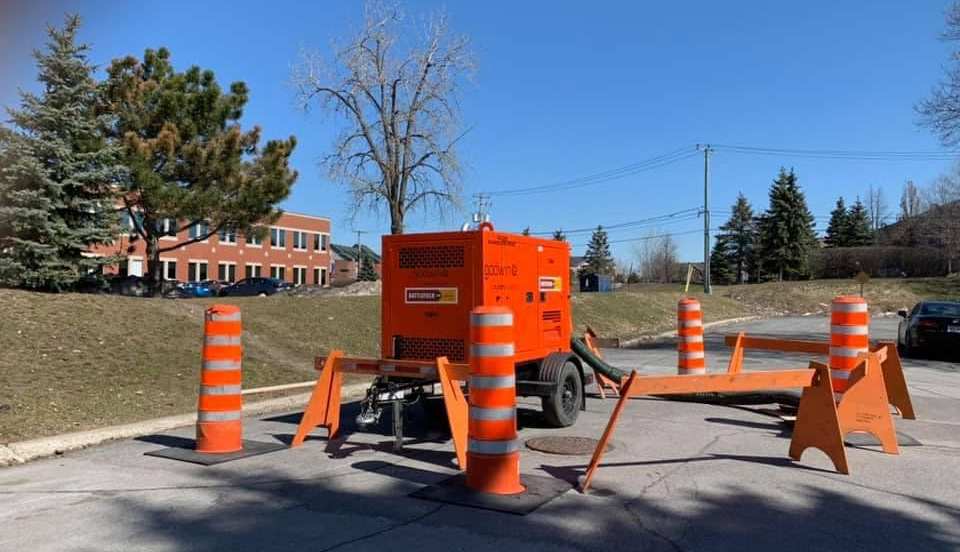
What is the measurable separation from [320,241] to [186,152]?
52.6 metres

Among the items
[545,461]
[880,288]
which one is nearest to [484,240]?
[545,461]

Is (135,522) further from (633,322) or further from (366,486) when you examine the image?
(633,322)

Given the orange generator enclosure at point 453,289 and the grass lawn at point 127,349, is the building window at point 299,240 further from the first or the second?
the orange generator enclosure at point 453,289

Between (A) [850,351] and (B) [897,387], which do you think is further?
(B) [897,387]

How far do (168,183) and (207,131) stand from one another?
3.16m

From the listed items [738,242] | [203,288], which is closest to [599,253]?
[738,242]

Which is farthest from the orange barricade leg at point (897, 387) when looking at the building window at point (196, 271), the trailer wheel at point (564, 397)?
the building window at point (196, 271)

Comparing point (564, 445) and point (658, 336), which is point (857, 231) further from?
point (564, 445)

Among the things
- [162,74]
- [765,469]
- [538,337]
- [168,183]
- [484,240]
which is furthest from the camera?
[162,74]

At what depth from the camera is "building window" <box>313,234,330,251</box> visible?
7912 cm

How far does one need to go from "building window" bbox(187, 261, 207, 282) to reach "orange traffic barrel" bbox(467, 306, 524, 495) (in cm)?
6310

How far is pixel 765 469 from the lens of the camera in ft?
20.9

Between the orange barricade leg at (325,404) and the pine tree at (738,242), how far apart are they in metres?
77.8

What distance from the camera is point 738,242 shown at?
82062 millimetres
